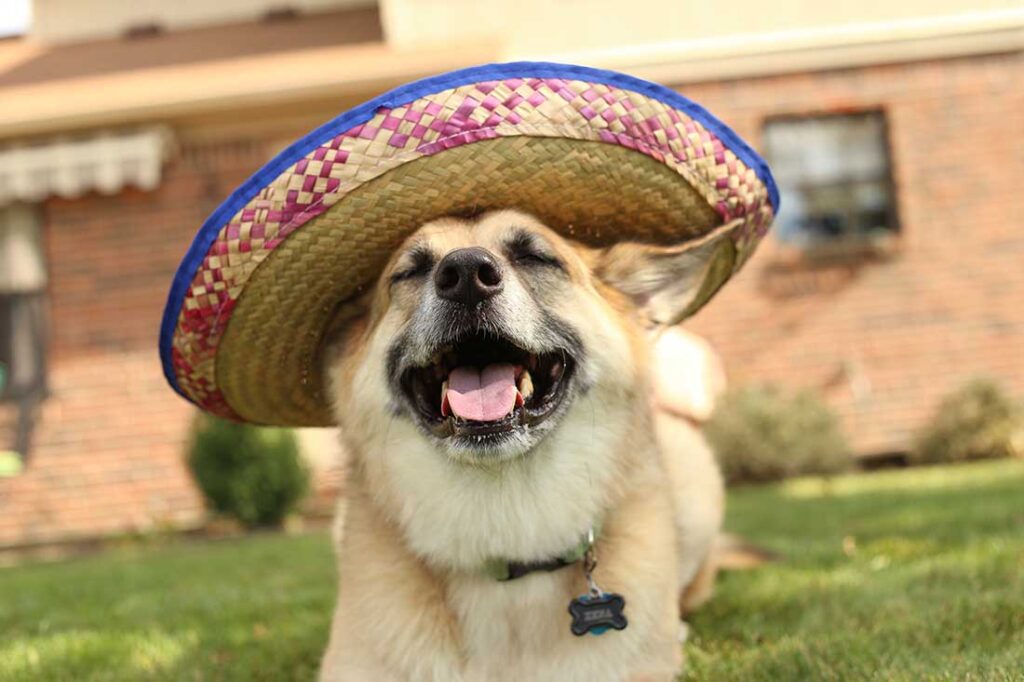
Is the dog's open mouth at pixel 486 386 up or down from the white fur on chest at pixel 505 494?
up

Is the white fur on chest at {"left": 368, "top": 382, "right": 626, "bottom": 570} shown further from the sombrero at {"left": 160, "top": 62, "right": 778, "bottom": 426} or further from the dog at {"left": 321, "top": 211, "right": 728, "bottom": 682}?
the sombrero at {"left": 160, "top": 62, "right": 778, "bottom": 426}

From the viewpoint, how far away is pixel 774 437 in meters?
8.98

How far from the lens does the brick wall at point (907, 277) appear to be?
9922mm

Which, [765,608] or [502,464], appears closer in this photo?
[502,464]

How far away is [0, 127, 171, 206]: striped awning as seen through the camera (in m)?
9.23

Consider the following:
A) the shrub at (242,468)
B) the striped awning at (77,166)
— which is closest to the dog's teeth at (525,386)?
the shrub at (242,468)

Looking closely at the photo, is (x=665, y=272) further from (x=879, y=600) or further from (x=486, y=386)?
(x=879, y=600)

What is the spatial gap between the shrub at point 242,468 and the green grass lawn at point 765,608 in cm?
171

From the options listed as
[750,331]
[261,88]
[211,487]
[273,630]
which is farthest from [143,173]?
[273,630]

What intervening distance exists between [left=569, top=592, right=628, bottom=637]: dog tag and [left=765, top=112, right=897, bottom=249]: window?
8.19 meters

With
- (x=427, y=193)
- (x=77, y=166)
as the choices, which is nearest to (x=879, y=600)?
(x=427, y=193)

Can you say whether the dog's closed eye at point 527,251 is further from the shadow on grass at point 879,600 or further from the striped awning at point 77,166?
the striped awning at point 77,166

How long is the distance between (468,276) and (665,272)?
661 millimetres

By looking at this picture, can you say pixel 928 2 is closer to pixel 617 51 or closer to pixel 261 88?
pixel 617 51
